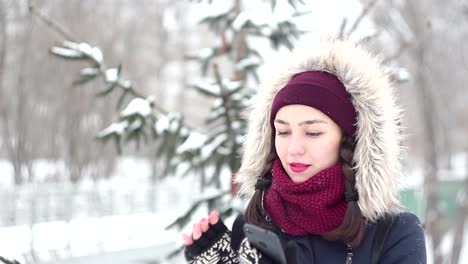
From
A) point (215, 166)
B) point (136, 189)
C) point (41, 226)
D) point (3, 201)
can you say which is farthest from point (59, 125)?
point (215, 166)

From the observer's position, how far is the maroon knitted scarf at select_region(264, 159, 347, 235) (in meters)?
1.50

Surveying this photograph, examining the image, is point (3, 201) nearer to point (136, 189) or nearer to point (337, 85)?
point (136, 189)

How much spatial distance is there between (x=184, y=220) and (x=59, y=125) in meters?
11.7

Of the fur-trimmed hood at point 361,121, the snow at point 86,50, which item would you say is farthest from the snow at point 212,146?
the fur-trimmed hood at point 361,121

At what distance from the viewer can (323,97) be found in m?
1.53

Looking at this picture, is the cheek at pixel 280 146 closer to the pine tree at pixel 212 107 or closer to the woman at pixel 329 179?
the woman at pixel 329 179

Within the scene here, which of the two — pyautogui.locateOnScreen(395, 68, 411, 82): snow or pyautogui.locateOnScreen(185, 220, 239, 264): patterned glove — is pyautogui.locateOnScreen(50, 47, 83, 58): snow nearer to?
pyautogui.locateOnScreen(185, 220, 239, 264): patterned glove

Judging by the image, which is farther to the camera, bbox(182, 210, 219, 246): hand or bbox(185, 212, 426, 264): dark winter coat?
bbox(182, 210, 219, 246): hand

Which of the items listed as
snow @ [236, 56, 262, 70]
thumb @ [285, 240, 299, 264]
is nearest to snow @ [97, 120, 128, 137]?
snow @ [236, 56, 262, 70]

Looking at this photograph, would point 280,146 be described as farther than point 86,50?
No

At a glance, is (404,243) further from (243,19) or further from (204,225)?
(243,19)

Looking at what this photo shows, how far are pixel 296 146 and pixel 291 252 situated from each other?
29 centimetres

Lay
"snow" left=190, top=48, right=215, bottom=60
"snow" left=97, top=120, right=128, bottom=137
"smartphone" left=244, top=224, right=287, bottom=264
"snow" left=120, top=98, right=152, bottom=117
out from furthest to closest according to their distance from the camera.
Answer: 1. "snow" left=190, top=48, right=215, bottom=60
2. "snow" left=97, top=120, right=128, bottom=137
3. "snow" left=120, top=98, right=152, bottom=117
4. "smartphone" left=244, top=224, right=287, bottom=264

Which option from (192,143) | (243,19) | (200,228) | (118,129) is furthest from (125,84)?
(200,228)
